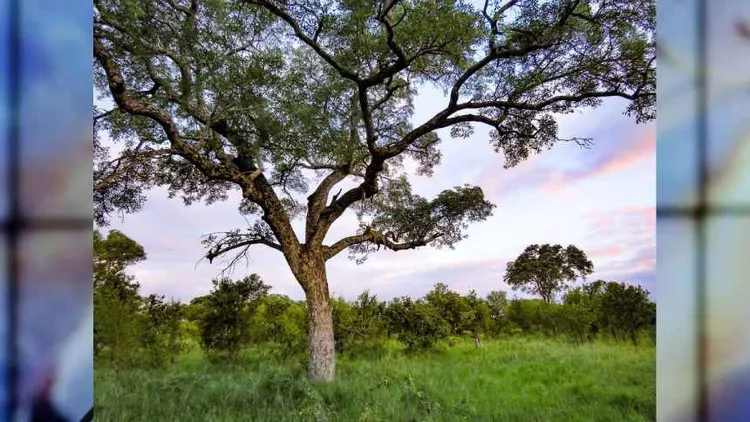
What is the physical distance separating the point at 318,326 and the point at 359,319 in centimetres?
42

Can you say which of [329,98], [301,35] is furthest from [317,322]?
[301,35]

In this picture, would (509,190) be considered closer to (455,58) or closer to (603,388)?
(455,58)

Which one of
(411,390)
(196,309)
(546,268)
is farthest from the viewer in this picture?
(196,309)

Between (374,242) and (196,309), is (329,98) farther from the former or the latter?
(196,309)

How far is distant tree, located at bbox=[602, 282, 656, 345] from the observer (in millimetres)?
2779

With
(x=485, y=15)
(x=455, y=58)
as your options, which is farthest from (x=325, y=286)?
(x=485, y=15)

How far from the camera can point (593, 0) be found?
243 cm

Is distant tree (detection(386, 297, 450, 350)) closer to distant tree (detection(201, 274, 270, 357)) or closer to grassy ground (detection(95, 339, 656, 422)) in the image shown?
grassy ground (detection(95, 339, 656, 422))

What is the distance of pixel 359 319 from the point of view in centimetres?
318

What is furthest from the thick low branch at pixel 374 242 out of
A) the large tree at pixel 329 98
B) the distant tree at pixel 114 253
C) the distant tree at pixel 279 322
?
the distant tree at pixel 114 253

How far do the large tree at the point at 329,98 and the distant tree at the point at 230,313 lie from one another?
27 centimetres
